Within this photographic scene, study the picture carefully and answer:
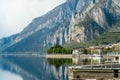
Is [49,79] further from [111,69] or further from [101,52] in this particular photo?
[101,52]

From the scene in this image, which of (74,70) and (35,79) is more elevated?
(74,70)

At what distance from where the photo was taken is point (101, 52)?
19412 cm


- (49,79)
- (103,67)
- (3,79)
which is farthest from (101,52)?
(103,67)

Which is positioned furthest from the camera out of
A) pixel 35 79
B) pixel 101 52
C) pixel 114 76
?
pixel 101 52

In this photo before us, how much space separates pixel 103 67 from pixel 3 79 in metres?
73.2

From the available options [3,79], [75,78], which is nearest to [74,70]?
[75,78]

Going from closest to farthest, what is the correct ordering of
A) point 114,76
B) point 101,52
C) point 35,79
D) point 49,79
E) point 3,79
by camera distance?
point 114,76 → point 49,79 → point 35,79 → point 3,79 → point 101,52

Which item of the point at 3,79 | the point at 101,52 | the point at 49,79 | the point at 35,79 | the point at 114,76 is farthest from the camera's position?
the point at 101,52

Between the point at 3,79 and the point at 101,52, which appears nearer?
the point at 3,79

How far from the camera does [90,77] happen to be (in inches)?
1694

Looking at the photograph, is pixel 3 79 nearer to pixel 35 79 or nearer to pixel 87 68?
pixel 35 79

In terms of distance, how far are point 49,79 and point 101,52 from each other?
107173 millimetres

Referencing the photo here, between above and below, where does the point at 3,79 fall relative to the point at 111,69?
below

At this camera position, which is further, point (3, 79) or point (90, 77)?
point (3, 79)
